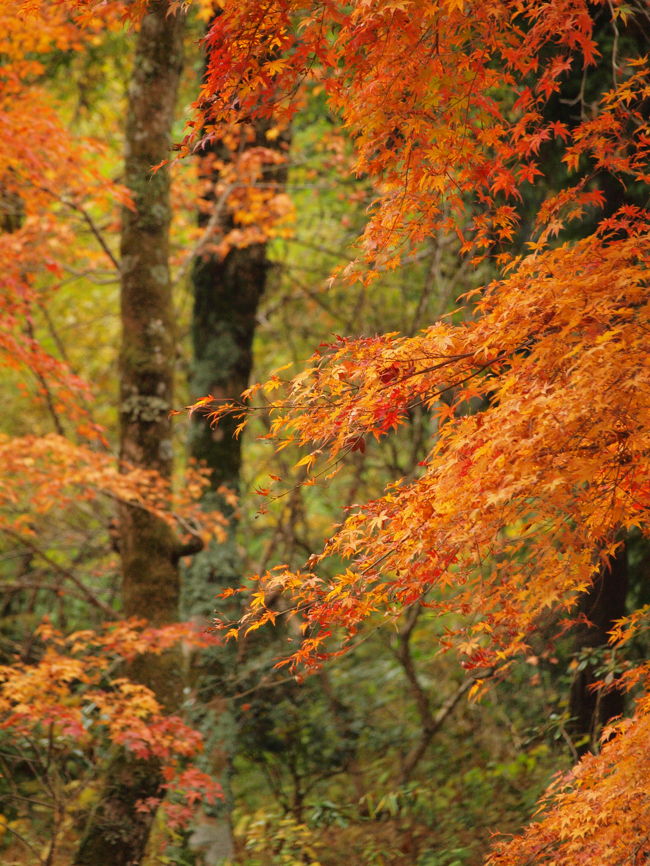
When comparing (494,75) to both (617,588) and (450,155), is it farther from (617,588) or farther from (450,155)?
(617,588)

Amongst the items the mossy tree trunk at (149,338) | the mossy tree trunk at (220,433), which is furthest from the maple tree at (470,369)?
the mossy tree trunk at (220,433)

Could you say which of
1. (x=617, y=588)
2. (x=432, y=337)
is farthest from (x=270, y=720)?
(x=432, y=337)

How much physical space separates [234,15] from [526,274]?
1324 millimetres

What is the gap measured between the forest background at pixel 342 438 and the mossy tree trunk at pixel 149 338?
0.07ft

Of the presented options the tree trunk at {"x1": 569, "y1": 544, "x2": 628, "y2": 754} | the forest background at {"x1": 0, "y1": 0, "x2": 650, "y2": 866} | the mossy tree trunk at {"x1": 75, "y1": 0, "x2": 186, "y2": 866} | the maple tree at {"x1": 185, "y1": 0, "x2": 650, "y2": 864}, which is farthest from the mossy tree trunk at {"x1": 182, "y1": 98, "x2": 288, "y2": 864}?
the maple tree at {"x1": 185, "y1": 0, "x2": 650, "y2": 864}

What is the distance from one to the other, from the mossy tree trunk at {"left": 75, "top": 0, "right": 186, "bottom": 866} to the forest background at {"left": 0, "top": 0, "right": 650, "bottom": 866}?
2 centimetres

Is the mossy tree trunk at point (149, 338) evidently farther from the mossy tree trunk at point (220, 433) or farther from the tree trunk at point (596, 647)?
the tree trunk at point (596, 647)

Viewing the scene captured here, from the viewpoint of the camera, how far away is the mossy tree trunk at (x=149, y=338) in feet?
20.8

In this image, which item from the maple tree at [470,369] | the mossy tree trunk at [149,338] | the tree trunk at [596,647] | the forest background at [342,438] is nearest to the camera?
the maple tree at [470,369]

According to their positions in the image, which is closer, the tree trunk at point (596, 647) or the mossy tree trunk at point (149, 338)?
the tree trunk at point (596, 647)

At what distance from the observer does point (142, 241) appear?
662 centimetres

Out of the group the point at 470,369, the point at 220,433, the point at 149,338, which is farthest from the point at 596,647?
the point at 149,338

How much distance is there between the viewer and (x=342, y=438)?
2914mm

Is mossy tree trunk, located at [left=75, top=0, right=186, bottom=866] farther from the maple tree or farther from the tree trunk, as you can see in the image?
the maple tree
